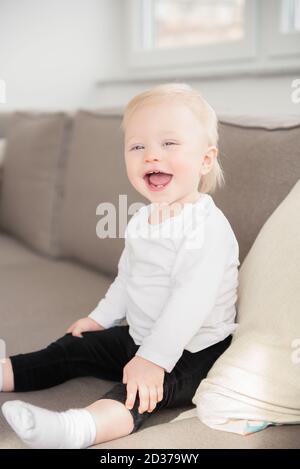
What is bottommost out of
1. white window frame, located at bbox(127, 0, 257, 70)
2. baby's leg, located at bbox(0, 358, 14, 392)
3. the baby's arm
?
baby's leg, located at bbox(0, 358, 14, 392)

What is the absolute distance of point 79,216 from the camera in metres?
1.82

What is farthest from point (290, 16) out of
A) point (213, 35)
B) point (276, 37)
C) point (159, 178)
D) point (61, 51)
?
point (159, 178)

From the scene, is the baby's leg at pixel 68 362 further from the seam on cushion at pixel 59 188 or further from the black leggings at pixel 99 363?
the seam on cushion at pixel 59 188

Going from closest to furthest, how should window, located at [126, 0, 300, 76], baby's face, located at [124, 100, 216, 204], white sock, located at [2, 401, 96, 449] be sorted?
white sock, located at [2, 401, 96, 449] → baby's face, located at [124, 100, 216, 204] → window, located at [126, 0, 300, 76]

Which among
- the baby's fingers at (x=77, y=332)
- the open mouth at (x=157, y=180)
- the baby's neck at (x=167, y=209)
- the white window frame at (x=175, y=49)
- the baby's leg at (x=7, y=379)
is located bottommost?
the baby's leg at (x=7, y=379)

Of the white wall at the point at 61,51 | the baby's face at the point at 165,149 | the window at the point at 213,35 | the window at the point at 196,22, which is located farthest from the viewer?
the white wall at the point at 61,51

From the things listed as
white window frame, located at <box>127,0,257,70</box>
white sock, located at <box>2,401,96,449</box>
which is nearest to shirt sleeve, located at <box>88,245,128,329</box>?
white sock, located at <box>2,401,96,449</box>

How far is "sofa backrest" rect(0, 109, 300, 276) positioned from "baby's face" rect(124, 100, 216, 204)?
8.4 inches

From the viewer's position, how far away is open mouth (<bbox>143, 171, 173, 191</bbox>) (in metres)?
1.05

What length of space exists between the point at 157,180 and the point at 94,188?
0.73 metres

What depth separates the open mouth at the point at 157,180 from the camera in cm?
105

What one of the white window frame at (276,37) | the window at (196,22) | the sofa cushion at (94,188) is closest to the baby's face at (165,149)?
the sofa cushion at (94,188)

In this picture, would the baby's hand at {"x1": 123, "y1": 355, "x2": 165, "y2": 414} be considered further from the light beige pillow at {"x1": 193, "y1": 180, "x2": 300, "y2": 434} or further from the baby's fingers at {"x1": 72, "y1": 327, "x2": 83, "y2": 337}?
the baby's fingers at {"x1": 72, "y1": 327, "x2": 83, "y2": 337}
